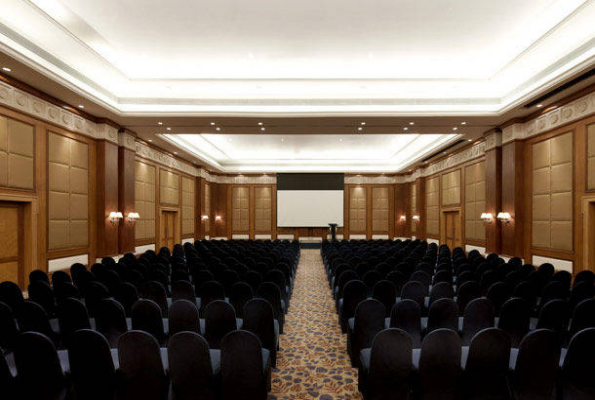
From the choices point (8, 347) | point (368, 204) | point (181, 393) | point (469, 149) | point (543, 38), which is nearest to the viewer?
point (181, 393)

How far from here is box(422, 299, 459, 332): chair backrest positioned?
3.44 meters

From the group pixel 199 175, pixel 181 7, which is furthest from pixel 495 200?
pixel 199 175

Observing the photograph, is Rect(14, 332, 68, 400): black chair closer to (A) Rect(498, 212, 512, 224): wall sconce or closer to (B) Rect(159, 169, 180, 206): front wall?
(A) Rect(498, 212, 512, 224): wall sconce

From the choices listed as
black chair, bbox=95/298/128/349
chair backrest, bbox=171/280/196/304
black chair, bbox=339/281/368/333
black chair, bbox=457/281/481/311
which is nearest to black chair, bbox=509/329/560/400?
black chair, bbox=457/281/481/311

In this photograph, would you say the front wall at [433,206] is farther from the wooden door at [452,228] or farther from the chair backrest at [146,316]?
the chair backrest at [146,316]

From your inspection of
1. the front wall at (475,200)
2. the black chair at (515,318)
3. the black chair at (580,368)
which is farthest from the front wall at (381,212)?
the black chair at (580,368)

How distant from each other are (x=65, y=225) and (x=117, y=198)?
6.54ft

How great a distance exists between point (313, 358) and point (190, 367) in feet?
6.56

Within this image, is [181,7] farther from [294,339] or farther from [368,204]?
[368,204]

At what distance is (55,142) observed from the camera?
7090 mm

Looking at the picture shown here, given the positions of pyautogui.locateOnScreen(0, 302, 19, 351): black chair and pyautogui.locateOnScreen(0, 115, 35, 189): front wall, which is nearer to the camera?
pyautogui.locateOnScreen(0, 302, 19, 351): black chair

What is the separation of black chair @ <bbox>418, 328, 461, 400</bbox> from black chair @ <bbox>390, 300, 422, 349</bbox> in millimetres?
895

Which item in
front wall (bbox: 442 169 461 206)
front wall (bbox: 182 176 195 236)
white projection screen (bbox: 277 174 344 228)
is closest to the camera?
front wall (bbox: 442 169 461 206)

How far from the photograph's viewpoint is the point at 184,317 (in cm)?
344
